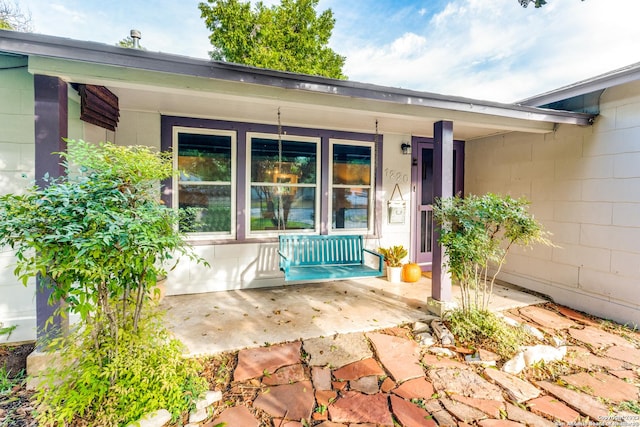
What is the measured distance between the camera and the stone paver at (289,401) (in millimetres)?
1894

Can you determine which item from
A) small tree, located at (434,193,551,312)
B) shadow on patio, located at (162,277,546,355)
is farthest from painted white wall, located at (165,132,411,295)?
small tree, located at (434,193,551,312)

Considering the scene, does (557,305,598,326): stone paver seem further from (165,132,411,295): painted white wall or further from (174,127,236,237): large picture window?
(174,127,236,237): large picture window

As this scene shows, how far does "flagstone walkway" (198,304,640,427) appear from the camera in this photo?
6.15 ft

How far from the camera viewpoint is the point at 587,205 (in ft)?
12.1

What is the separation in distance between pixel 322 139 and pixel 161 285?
303 cm

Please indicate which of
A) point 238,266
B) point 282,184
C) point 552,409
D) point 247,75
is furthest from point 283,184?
point 552,409

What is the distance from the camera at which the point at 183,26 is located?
34.7ft

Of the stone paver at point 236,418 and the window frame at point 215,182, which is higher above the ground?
the window frame at point 215,182

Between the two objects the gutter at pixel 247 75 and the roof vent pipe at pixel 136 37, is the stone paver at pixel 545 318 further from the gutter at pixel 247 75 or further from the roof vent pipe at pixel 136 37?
the roof vent pipe at pixel 136 37

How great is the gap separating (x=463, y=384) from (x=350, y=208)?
3048mm

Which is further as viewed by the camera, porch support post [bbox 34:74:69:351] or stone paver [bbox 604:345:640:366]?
stone paver [bbox 604:345:640:366]

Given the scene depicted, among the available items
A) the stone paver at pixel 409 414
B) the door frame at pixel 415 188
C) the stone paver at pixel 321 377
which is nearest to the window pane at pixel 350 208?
the door frame at pixel 415 188

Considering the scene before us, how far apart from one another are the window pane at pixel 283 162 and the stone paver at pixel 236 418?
3.02m

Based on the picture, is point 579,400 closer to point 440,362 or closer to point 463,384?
point 463,384
